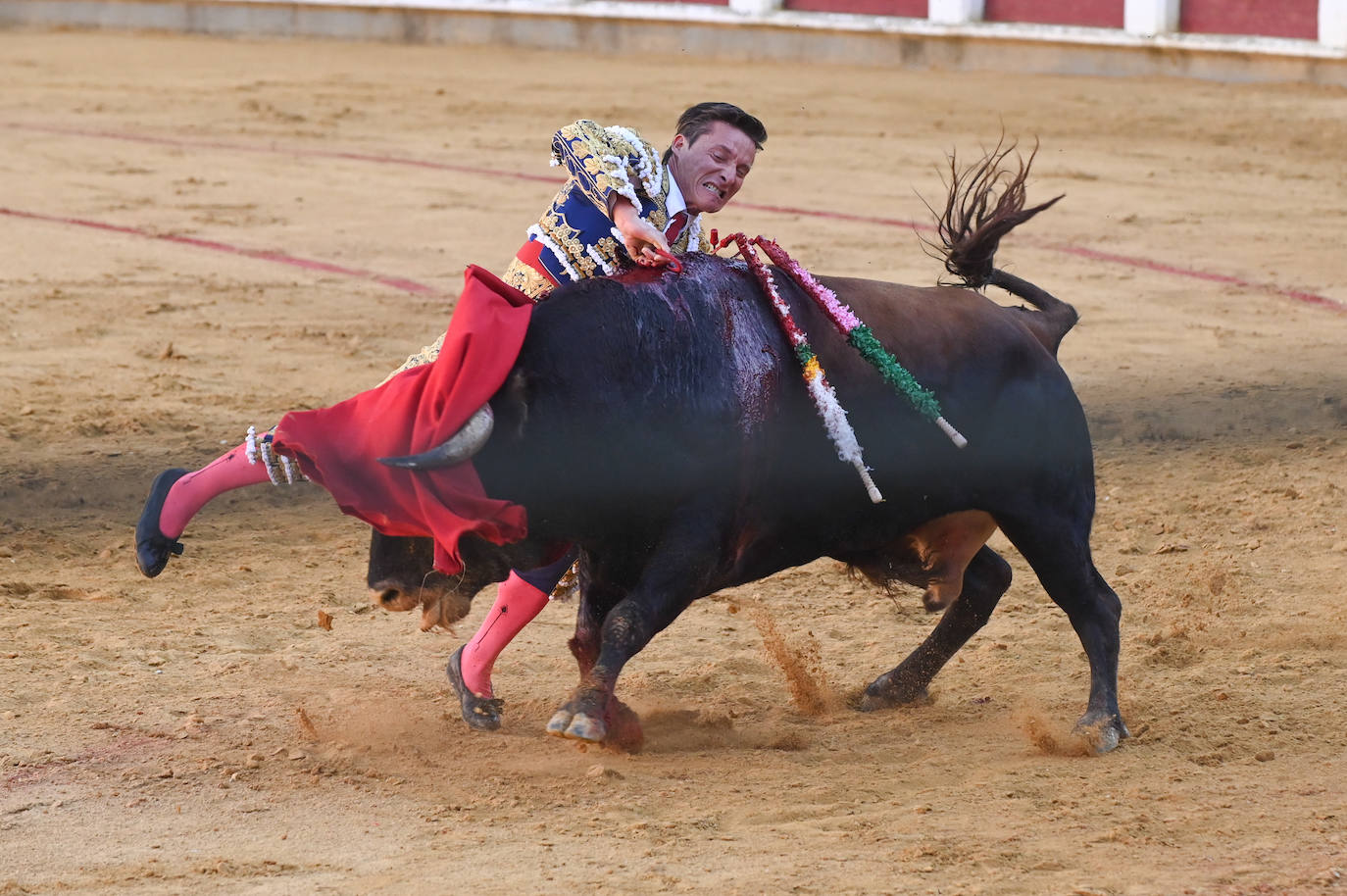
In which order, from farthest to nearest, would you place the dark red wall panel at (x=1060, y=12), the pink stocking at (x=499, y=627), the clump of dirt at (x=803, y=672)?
the dark red wall panel at (x=1060, y=12) < the clump of dirt at (x=803, y=672) < the pink stocking at (x=499, y=627)

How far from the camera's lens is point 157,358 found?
707 cm

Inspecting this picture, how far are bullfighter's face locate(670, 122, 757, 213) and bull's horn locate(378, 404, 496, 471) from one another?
2.38 feet

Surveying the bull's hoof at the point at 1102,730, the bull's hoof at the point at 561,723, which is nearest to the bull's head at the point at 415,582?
the bull's hoof at the point at 561,723

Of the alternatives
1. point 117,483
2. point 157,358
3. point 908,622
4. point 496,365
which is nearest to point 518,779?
point 496,365

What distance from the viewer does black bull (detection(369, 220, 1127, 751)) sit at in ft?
11.0

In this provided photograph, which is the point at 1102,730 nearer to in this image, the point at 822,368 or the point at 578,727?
the point at 822,368

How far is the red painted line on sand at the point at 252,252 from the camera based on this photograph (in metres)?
8.55

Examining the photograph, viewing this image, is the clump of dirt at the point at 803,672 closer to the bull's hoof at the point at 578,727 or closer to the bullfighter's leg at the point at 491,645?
the bullfighter's leg at the point at 491,645

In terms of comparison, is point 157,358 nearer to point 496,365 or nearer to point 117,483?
point 117,483

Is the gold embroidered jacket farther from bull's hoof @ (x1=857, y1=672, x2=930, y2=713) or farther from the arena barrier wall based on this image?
the arena barrier wall

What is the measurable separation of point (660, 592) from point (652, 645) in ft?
4.05

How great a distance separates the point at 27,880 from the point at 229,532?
2357mm

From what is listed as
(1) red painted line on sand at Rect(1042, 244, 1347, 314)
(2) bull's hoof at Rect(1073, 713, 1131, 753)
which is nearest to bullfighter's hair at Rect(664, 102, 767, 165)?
(2) bull's hoof at Rect(1073, 713, 1131, 753)

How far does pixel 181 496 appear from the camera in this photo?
3461 millimetres
